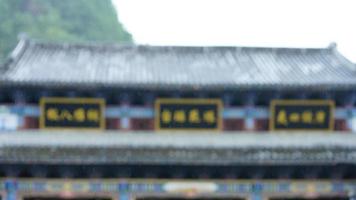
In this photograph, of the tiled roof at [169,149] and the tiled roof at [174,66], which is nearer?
the tiled roof at [169,149]

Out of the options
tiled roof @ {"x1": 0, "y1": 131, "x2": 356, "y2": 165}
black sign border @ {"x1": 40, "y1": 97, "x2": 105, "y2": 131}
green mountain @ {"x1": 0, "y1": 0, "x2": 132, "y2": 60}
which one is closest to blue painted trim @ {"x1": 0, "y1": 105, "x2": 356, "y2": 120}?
black sign border @ {"x1": 40, "y1": 97, "x2": 105, "y2": 131}

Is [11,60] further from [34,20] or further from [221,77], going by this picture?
[34,20]

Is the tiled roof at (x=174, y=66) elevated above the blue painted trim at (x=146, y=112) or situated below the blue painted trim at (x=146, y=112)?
above

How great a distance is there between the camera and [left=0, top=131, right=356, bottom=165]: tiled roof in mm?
10516

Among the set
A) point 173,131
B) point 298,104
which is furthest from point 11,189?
point 298,104

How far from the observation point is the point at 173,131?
12242mm

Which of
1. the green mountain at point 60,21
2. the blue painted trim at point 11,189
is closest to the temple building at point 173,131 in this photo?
the blue painted trim at point 11,189

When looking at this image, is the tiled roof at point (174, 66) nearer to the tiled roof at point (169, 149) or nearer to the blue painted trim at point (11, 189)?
the tiled roof at point (169, 149)

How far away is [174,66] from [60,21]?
42173 millimetres

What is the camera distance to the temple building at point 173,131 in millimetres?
10867

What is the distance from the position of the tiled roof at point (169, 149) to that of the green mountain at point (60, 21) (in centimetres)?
3511

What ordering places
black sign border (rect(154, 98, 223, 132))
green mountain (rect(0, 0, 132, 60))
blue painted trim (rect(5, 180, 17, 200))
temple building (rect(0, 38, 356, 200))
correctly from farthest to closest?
green mountain (rect(0, 0, 132, 60)) < black sign border (rect(154, 98, 223, 132)) < blue painted trim (rect(5, 180, 17, 200)) < temple building (rect(0, 38, 356, 200))

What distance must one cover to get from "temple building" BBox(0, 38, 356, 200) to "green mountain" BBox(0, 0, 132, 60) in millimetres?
34177

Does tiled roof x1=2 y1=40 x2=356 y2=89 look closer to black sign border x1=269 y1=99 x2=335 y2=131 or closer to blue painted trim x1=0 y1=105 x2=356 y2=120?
black sign border x1=269 y1=99 x2=335 y2=131
